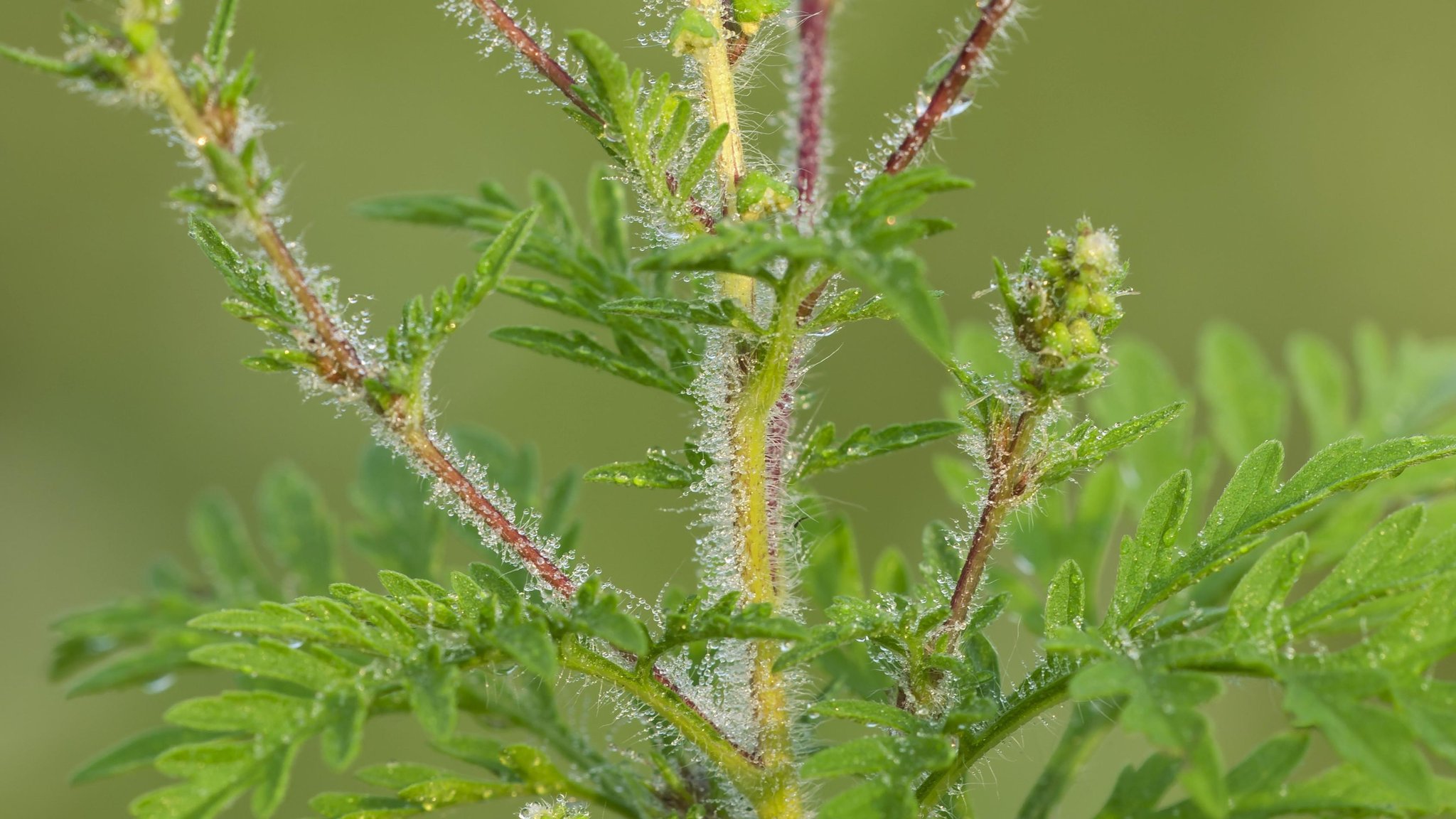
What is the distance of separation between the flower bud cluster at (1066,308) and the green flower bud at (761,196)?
333 millimetres

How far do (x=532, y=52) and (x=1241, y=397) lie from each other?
6.95ft

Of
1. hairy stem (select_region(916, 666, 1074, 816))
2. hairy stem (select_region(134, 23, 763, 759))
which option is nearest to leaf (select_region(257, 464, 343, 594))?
hairy stem (select_region(134, 23, 763, 759))

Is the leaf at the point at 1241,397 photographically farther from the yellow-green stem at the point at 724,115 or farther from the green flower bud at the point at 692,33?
the green flower bud at the point at 692,33

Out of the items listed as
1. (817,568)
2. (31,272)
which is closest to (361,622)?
(817,568)

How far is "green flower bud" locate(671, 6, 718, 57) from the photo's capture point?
1569 millimetres

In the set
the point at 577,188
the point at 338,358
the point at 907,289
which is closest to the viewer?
the point at 907,289

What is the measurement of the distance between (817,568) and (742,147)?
0.94m

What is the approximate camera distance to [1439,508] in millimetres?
2418

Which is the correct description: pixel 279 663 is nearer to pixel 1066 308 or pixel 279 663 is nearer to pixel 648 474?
pixel 648 474

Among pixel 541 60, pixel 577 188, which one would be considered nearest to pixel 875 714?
pixel 541 60

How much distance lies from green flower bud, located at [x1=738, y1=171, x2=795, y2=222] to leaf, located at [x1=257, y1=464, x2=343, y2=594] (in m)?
1.50

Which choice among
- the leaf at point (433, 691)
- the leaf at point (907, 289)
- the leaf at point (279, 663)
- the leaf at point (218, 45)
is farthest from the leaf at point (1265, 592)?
the leaf at point (218, 45)

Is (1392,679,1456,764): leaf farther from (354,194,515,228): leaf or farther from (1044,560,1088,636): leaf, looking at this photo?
(354,194,515,228): leaf

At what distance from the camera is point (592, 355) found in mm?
1820
